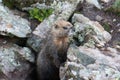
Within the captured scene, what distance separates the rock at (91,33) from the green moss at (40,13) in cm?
114

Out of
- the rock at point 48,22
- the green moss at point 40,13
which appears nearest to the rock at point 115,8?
the rock at point 48,22

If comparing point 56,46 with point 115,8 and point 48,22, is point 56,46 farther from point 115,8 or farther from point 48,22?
point 115,8

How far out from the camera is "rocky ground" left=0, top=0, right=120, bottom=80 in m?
8.70

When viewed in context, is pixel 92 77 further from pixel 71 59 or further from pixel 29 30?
pixel 29 30

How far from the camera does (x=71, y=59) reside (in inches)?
328

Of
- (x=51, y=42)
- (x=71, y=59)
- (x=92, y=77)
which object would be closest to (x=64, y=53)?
(x=51, y=42)

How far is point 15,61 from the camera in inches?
384

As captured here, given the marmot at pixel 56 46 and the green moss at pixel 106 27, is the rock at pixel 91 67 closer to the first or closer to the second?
the marmot at pixel 56 46

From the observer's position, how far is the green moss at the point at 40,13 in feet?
32.7

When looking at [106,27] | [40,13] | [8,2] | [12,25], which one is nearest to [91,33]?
[106,27]

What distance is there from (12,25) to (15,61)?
1.03 m

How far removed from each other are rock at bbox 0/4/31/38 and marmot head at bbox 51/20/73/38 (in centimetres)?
96

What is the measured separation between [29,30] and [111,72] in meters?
3.34

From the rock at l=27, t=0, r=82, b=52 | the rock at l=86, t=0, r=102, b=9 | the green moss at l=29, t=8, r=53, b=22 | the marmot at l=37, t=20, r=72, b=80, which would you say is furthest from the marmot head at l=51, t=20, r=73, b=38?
the rock at l=86, t=0, r=102, b=9
